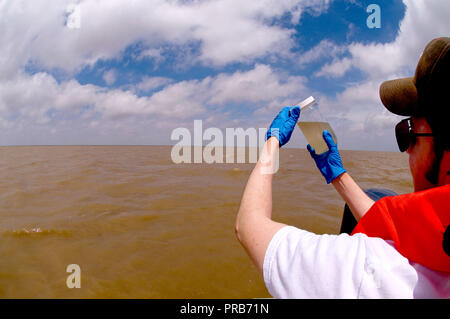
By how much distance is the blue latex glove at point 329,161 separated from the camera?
2.08 m

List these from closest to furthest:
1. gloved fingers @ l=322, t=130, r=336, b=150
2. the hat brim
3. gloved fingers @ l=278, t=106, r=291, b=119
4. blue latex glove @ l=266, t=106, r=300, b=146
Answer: the hat brim → blue latex glove @ l=266, t=106, r=300, b=146 → gloved fingers @ l=278, t=106, r=291, b=119 → gloved fingers @ l=322, t=130, r=336, b=150

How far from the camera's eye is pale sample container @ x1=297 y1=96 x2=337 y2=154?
188 cm

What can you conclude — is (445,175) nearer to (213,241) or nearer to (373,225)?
(373,225)

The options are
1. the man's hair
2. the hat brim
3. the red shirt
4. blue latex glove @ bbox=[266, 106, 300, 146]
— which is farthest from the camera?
blue latex glove @ bbox=[266, 106, 300, 146]

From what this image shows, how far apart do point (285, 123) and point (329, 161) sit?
2.40ft

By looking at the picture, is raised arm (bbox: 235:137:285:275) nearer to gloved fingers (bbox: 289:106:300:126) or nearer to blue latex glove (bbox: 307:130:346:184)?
gloved fingers (bbox: 289:106:300:126)

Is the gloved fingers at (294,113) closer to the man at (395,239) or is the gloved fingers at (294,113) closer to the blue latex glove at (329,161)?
the blue latex glove at (329,161)

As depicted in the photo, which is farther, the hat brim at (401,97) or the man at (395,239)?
the hat brim at (401,97)

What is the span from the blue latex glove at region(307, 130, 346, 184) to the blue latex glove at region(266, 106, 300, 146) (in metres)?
0.60

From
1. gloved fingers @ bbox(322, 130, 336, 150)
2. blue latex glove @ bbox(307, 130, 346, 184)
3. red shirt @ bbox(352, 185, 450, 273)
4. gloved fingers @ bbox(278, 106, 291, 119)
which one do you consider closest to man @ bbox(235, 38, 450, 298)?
red shirt @ bbox(352, 185, 450, 273)

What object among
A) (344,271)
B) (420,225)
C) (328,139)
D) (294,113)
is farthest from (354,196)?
(344,271)

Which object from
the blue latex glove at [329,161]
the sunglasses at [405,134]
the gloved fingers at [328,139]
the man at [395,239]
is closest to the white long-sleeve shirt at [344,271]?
the man at [395,239]
